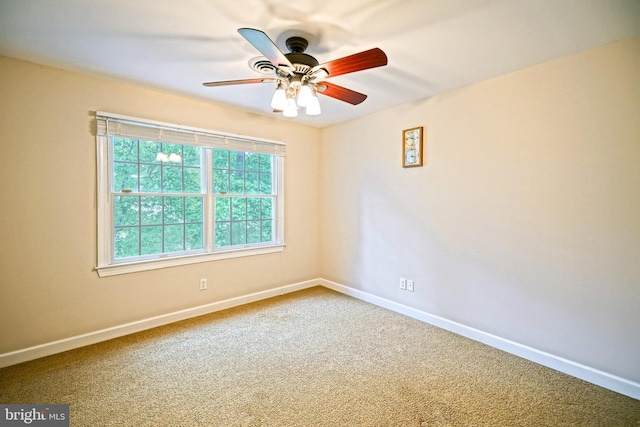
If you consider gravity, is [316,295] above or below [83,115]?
below

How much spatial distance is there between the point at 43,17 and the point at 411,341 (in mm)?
3650

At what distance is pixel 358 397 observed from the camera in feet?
6.52

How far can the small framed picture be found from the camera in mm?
3207

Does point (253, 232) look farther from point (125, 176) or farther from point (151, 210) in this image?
point (125, 176)

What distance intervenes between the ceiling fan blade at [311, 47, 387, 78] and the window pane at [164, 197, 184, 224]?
2.17 meters

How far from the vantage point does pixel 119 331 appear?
2832mm

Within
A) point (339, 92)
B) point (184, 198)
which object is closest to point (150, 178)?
point (184, 198)

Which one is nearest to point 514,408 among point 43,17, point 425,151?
point 425,151

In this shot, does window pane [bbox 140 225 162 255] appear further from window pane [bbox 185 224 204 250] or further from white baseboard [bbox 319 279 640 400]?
white baseboard [bbox 319 279 640 400]

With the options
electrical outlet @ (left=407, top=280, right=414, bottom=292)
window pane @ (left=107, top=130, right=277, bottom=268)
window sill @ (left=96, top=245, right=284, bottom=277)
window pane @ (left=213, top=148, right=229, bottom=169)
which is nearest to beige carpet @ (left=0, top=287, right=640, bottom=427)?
electrical outlet @ (left=407, top=280, right=414, bottom=292)

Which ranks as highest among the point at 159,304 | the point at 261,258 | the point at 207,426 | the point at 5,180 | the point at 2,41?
the point at 2,41

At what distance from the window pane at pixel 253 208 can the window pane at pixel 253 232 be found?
90mm

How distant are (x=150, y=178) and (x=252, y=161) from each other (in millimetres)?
1221

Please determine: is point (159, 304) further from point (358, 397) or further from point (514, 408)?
point (514, 408)
